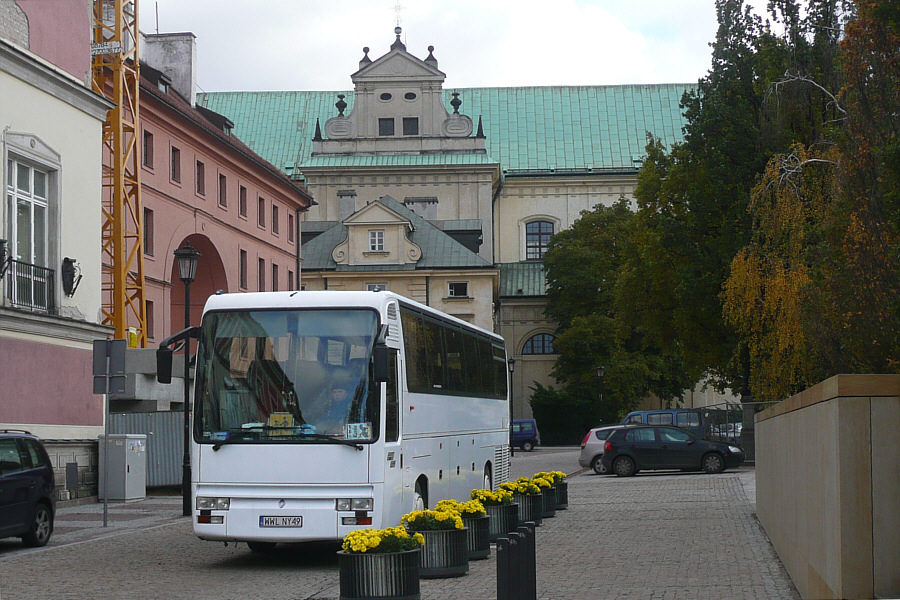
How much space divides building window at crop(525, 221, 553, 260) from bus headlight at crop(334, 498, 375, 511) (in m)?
66.9

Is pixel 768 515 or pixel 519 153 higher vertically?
pixel 519 153

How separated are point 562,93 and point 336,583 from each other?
75.6 meters

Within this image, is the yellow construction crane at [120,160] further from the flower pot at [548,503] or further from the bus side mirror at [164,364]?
the bus side mirror at [164,364]

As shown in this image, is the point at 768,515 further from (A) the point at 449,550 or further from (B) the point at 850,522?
(B) the point at 850,522

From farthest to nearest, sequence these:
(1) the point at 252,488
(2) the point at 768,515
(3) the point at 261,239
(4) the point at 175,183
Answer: (3) the point at 261,239 → (4) the point at 175,183 → (2) the point at 768,515 → (1) the point at 252,488

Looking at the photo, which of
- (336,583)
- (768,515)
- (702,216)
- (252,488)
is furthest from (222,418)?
(702,216)

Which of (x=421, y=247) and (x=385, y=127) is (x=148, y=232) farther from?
(x=385, y=127)

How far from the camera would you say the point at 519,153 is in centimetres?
8188

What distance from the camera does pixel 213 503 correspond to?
46.0 feet

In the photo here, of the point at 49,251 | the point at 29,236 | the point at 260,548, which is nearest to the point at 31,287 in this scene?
the point at 29,236

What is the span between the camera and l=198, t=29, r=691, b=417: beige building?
71562 millimetres

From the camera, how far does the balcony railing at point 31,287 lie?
941 inches

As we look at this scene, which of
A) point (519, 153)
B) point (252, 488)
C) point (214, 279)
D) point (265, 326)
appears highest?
point (519, 153)

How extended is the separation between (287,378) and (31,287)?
12542 mm
